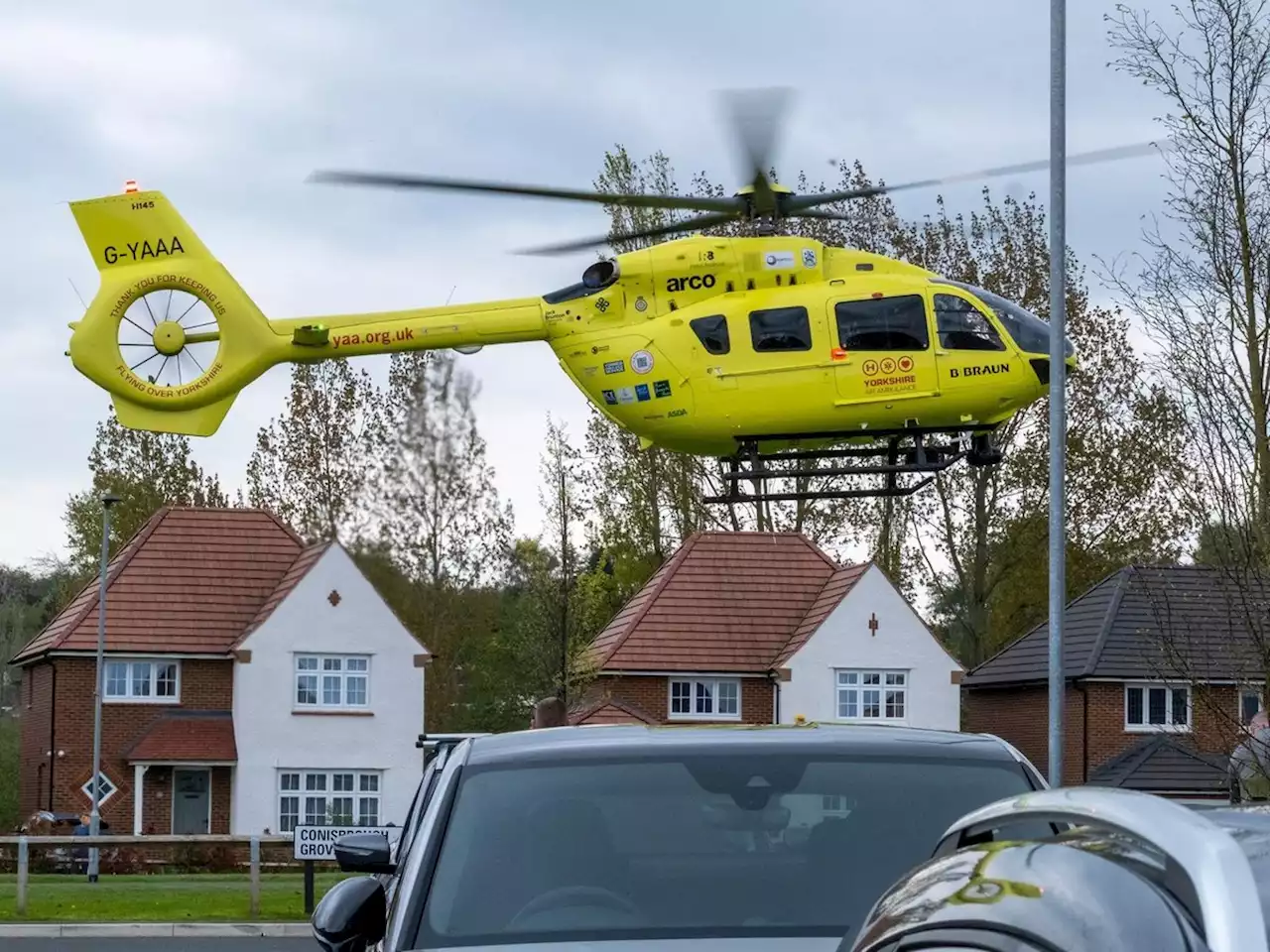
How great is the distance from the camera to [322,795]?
57188 mm

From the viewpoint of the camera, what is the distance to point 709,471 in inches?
2133

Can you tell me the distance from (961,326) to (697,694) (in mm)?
28166

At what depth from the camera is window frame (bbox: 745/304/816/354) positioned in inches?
1275

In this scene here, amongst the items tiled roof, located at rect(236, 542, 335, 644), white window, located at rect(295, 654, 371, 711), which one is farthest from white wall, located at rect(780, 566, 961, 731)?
tiled roof, located at rect(236, 542, 335, 644)

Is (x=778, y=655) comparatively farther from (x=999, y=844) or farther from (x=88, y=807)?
(x=999, y=844)

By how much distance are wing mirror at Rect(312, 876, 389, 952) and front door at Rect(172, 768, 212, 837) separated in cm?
5220

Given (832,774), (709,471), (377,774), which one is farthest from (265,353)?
(832,774)

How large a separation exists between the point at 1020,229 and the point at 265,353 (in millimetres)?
26447

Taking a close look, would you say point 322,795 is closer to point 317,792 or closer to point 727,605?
point 317,792

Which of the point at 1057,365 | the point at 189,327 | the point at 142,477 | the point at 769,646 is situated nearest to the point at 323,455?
the point at 189,327

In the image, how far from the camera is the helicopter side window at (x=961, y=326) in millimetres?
31656

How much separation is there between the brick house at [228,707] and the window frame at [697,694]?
6355 millimetres

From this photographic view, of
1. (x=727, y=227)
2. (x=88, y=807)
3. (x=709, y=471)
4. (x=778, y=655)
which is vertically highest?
(x=727, y=227)

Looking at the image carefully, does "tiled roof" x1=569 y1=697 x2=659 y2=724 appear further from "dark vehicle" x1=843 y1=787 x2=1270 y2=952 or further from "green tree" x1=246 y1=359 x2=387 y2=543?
"dark vehicle" x1=843 y1=787 x2=1270 y2=952
